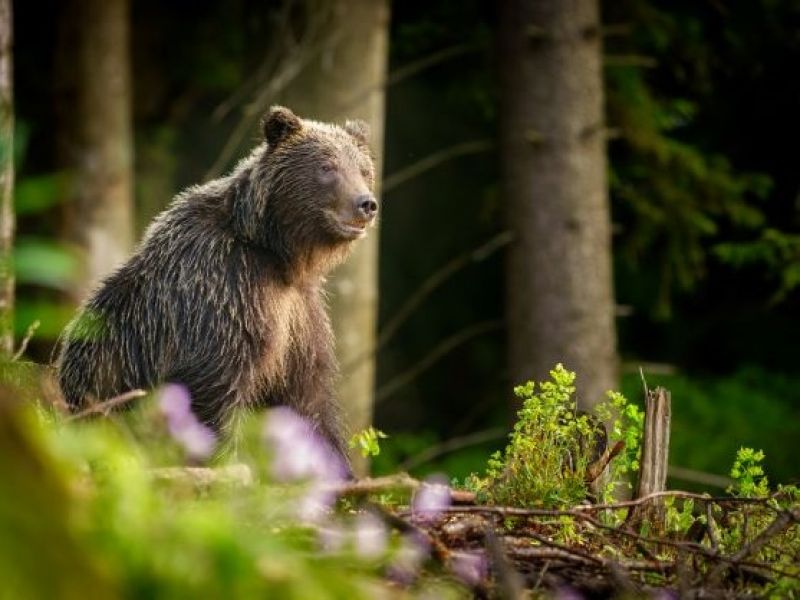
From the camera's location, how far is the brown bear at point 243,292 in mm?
5871

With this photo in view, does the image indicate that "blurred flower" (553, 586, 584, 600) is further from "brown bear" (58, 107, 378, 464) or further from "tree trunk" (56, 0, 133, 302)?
"tree trunk" (56, 0, 133, 302)

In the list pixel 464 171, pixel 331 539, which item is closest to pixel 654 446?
pixel 331 539

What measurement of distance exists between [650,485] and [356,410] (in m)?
6.66

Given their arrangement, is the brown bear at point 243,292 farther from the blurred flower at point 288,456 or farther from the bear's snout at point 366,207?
the blurred flower at point 288,456

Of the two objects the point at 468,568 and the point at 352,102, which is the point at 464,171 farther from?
the point at 468,568

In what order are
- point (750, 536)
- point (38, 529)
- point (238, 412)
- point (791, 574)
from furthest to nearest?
point (238, 412)
point (750, 536)
point (791, 574)
point (38, 529)

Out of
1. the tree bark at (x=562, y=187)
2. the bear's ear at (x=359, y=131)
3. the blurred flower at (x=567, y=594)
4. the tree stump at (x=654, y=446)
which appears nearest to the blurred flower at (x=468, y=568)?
the blurred flower at (x=567, y=594)

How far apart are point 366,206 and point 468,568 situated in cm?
308

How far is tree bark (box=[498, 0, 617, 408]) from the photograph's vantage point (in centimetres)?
1069

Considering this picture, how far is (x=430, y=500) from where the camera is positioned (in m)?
3.88

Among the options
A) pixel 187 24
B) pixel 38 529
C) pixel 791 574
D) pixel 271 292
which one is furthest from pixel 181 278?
pixel 187 24

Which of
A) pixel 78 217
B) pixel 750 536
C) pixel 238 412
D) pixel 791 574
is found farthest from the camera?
pixel 78 217

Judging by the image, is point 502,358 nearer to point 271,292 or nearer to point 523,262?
point 523,262

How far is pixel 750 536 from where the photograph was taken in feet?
14.4
